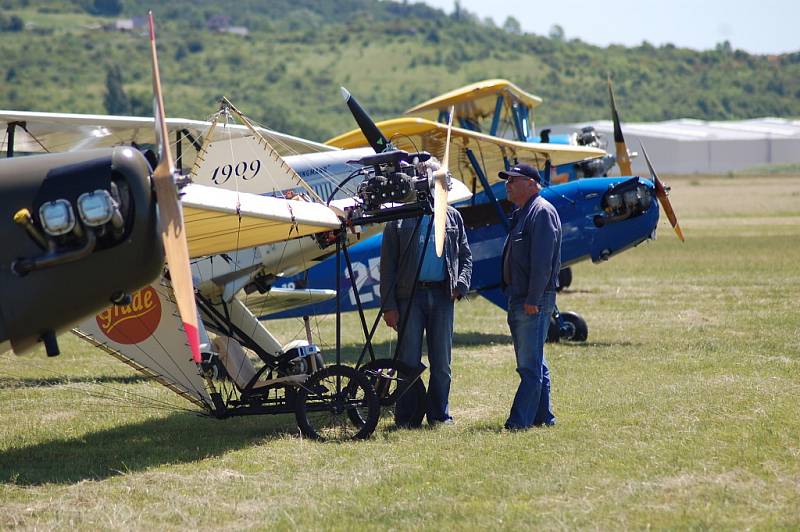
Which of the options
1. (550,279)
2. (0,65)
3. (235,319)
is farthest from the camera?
(0,65)

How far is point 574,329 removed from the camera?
42.8 feet

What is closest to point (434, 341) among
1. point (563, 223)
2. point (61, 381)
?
point (61, 381)

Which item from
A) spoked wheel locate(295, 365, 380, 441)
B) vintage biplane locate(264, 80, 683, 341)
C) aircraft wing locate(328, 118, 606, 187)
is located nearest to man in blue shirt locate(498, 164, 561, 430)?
spoked wheel locate(295, 365, 380, 441)

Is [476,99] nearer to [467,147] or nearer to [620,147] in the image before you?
[620,147]

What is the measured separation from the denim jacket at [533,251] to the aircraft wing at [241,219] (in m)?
1.30

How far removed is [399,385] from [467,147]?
5.79 meters

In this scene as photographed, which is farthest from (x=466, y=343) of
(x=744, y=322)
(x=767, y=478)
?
(x=767, y=478)

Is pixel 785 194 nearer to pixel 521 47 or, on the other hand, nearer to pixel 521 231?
pixel 521 231

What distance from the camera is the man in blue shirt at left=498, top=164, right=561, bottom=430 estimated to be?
7984 millimetres

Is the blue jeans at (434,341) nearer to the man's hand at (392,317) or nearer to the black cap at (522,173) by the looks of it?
the man's hand at (392,317)

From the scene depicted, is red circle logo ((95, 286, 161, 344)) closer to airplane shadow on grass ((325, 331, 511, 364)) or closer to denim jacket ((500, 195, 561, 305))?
denim jacket ((500, 195, 561, 305))

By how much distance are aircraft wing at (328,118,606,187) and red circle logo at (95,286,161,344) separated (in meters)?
4.00

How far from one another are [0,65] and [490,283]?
4339 inches

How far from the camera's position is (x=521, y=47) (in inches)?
5773
